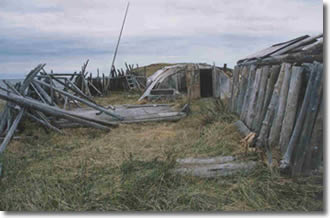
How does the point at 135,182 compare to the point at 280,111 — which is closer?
the point at 135,182

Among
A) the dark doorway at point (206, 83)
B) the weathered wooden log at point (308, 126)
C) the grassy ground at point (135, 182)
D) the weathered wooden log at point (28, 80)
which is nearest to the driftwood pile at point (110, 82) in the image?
the dark doorway at point (206, 83)

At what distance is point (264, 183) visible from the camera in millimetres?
3566

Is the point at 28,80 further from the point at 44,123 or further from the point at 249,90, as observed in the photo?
the point at 249,90

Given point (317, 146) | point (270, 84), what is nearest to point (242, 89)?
point (270, 84)

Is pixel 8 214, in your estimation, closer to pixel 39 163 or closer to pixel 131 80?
pixel 39 163

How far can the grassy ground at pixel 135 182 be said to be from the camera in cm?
324

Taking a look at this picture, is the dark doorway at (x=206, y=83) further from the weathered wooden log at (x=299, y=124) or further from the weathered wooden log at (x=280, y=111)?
the weathered wooden log at (x=299, y=124)

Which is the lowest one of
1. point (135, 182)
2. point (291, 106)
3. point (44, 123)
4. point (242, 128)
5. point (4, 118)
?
point (135, 182)

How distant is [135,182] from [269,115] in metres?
2.34

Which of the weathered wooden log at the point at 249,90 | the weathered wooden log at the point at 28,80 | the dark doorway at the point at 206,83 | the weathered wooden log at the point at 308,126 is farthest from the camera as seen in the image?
the dark doorway at the point at 206,83

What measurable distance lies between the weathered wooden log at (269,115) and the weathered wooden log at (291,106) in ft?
1.57

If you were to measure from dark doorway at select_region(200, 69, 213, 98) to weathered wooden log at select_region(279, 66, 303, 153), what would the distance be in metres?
10.3

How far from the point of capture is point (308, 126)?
351cm

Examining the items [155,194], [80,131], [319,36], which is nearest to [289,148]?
[155,194]
